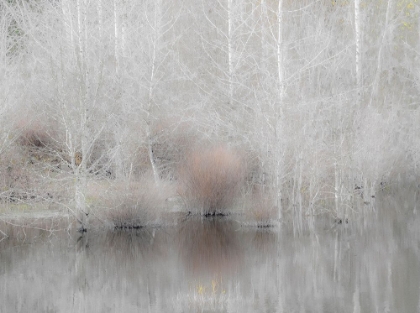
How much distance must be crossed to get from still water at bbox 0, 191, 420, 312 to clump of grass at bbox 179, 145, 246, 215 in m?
1.24

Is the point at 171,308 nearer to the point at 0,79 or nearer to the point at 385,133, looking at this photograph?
the point at 0,79

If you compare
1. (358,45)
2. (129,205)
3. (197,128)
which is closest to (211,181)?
(129,205)

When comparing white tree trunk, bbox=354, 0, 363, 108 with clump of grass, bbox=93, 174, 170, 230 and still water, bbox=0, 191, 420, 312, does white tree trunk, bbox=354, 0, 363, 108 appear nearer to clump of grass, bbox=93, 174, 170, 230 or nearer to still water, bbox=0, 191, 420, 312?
still water, bbox=0, 191, 420, 312

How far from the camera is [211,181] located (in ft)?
61.0

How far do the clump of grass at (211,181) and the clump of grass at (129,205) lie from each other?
1886 mm

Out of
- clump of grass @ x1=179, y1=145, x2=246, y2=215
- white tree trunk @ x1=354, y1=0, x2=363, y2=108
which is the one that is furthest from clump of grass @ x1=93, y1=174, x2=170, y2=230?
white tree trunk @ x1=354, y1=0, x2=363, y2=108

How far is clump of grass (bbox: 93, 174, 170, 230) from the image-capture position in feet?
53.9

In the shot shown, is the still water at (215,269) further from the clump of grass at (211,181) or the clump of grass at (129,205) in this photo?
the clump of grass at (211,181)

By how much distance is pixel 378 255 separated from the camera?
13.8 meters

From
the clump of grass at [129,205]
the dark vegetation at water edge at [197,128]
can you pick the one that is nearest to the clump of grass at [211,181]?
the dark vegetation at water edge at [197,128]

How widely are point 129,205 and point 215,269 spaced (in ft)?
14.0

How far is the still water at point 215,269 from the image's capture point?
10.5 meters

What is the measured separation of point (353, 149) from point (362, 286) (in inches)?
291

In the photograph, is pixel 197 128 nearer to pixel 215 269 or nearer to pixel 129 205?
pixel 129 205
